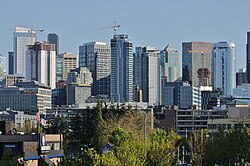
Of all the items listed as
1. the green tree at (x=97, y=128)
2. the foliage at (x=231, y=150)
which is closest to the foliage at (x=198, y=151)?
the foliage at (x=231, y=150)

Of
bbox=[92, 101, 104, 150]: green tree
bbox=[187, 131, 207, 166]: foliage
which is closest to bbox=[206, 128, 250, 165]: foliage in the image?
bbox=[187, 131, 207, 166]: foliage

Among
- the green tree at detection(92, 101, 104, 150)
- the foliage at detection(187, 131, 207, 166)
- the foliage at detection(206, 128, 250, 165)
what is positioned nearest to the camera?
the foliage at detection(206, 128, 250, 165)

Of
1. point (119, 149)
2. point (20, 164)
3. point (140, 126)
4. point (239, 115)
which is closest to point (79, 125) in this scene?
point (140, 126)

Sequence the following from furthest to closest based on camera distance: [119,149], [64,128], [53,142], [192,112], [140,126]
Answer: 1. [192,112]
2. [64,128]
3. [140,126]
4. [53,142]
5. [119,149]

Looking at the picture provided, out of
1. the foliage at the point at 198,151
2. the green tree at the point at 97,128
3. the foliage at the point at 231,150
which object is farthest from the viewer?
the green tree at the point at 97,128

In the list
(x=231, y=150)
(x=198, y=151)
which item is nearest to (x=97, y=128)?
(x=198, y=151)

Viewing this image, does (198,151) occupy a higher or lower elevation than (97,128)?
lower

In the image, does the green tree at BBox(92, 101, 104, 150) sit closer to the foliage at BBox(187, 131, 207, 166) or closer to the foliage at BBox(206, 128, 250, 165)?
the foliage at BBox(187, 131, 207, 166)

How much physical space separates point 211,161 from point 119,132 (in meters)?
8.61

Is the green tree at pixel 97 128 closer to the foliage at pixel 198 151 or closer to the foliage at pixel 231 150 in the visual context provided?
the foliage at pixel 198 151

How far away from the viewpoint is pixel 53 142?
225 feet

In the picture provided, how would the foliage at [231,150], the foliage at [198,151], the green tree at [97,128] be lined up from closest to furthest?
the foliage at [231,150]
the foliage at [198,151]
the green tree at [97,128]

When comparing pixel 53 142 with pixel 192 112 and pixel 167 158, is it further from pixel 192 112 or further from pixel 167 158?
pixel 192 112

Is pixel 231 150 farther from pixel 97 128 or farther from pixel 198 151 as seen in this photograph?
pixel 97 128
